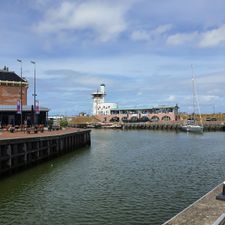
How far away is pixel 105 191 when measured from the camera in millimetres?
31641

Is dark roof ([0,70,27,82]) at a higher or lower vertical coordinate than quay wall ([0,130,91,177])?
higher

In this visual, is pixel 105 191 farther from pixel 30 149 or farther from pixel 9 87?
pixel 9 87

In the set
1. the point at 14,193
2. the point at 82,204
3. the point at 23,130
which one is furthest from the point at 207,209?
the point at 23,130

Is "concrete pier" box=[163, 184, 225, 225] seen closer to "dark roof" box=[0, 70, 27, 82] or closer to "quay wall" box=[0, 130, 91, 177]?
"quay wall" box=[0, 130, 91, 177]

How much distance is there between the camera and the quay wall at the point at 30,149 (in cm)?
3972

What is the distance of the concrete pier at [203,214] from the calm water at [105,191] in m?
3.29

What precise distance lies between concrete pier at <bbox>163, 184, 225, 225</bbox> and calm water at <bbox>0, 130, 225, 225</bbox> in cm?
329

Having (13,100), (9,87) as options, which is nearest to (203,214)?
(9,87)

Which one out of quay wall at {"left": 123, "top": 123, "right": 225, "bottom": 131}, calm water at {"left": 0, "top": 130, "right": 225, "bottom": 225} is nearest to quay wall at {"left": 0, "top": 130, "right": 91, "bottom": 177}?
calm water at {"left": 0, "top": 130, "right": 225, "bottom": 225}

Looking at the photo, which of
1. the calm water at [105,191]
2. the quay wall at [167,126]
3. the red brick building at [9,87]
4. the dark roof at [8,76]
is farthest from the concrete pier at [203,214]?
the quay wall at [167,126]

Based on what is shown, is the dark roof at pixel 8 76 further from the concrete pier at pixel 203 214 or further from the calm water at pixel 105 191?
the concrete pier at pixel 203 214

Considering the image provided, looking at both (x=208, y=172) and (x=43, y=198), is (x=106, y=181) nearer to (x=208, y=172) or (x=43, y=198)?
(x=43, y=198)

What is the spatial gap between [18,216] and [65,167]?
75.6 feet

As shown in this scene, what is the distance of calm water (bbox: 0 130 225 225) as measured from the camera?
24203mm
